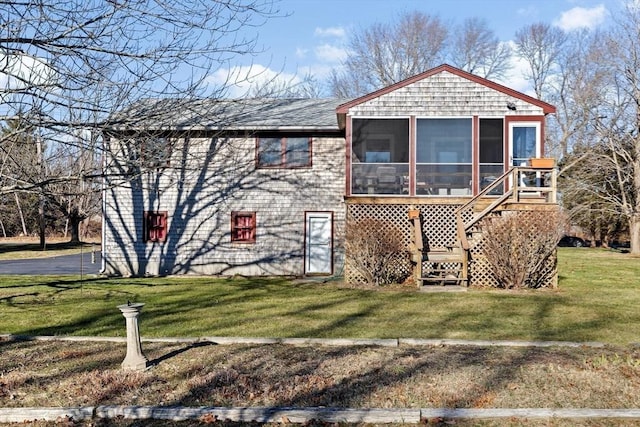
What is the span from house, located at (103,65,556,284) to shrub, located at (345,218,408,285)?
448mm

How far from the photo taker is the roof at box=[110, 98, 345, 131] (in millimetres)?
8148

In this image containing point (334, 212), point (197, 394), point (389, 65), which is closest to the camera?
point (197, 394)

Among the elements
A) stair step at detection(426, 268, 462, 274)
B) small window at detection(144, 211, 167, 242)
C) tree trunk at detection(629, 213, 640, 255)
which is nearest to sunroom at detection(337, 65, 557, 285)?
stair step at detection(426, 268, 462, 274)

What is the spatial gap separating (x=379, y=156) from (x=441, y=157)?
7.07 feet

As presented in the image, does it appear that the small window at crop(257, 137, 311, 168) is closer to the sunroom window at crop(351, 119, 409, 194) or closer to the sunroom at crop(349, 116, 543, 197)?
the sunroom window at crop(351, 119, 409, 194)

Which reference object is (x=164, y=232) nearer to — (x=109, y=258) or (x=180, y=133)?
Answer: (x=109, y=258)

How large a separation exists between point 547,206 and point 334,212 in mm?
6132

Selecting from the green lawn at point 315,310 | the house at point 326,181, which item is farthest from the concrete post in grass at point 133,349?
the house at point 326,181

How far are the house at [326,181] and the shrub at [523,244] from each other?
1.30 m

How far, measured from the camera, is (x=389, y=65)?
139 ft

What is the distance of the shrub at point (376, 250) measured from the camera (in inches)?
574

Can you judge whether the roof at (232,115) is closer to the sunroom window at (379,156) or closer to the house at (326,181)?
the house at (326,181)

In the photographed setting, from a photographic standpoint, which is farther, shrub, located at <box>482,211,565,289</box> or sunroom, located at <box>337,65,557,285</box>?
sunroom, located at <box>337,65,557,285</box>

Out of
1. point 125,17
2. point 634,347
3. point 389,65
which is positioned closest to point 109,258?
point 125,17
